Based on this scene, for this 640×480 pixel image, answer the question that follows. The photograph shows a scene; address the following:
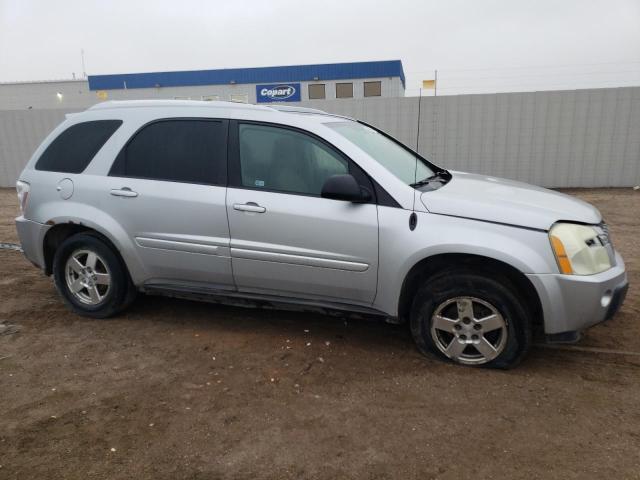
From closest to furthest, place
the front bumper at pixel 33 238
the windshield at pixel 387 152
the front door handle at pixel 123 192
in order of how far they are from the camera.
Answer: the windshield at pixel 387 152 → the front door handle at pixel 123 192 → the front bumper at pixel 33 238

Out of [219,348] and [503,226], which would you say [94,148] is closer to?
[219,348]

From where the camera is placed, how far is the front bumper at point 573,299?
307 cm

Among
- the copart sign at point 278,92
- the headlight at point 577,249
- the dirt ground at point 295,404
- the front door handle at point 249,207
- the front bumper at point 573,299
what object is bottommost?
the dirt ground at point 295,404

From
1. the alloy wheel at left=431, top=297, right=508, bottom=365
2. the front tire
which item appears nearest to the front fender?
the front tire

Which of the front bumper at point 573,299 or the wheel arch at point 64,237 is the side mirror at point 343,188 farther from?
the wheel arch at point 64,237

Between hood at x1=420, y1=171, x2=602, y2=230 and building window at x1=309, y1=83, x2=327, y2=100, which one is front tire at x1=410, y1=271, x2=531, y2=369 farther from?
building window at x1=309, y1=83, x2=327, y2=100

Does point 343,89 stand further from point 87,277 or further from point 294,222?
point 294,222

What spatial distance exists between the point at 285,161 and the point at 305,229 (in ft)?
1.89

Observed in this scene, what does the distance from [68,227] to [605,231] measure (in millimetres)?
4300

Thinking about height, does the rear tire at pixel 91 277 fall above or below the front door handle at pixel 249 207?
below

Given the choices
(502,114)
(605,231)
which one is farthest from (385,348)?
(502,114)

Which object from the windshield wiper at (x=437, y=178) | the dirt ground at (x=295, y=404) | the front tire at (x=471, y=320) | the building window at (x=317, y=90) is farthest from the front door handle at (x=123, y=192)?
the building window at (x=317, y=90)

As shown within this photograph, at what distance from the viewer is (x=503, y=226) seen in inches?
125

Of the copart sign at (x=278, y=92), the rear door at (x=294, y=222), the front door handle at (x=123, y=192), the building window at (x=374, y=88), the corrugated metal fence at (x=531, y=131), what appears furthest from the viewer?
the copart sign at (x=278, y=92)
